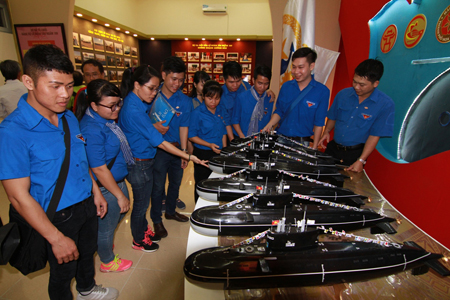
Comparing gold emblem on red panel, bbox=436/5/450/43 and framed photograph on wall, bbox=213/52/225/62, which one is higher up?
framed photograph on wall, bbox=213/52/225/62

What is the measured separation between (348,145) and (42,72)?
2.49m

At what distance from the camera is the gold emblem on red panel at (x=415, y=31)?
183cm

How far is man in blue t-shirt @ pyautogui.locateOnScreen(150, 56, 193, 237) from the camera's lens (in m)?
2.16

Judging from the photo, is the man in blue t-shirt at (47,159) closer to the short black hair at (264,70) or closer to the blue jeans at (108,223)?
the blue jeans at (108,223)

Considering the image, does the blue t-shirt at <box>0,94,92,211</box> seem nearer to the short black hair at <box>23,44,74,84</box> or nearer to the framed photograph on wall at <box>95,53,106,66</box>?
the short black hair at <box>23,44,74,84</box>

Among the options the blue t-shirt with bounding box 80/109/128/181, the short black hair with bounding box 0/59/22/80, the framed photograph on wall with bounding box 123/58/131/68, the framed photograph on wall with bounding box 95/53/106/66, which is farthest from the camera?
the framed photograph on wall with bounding box 123/58/131/68

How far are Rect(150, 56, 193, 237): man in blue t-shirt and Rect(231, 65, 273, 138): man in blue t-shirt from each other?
0.68 meters

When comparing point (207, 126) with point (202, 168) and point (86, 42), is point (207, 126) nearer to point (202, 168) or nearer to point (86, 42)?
point (202, 168)

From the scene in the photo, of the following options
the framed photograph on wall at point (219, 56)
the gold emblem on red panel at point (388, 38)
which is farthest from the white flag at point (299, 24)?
the framed photograph on wall at point (219, 56)

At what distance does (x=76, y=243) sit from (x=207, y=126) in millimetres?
1583

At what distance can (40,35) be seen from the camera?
4.16m

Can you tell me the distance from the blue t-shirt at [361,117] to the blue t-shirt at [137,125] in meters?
1.84

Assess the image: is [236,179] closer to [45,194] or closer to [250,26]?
[45,194]

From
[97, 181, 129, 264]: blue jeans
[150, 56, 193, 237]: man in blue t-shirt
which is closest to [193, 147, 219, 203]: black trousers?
[150, 56, 193, 237]: man in blue t-shirt
